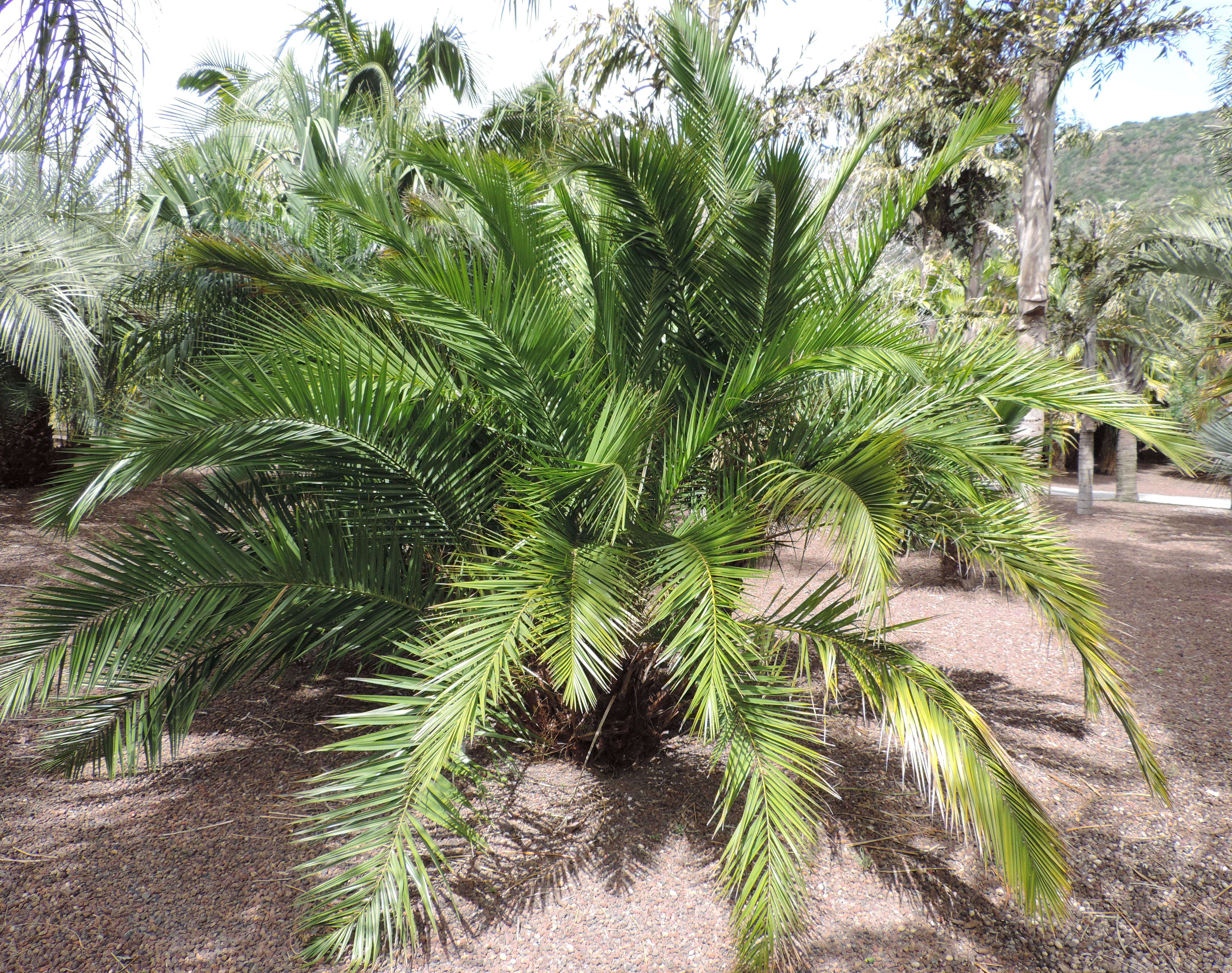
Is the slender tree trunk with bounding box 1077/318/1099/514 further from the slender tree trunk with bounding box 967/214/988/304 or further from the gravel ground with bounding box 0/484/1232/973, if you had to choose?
the gravel ground with bounding box 0/484/1232/973

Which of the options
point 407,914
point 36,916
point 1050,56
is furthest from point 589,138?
point 1050,56

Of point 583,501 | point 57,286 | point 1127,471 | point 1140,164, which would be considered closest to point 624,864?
point 583,501

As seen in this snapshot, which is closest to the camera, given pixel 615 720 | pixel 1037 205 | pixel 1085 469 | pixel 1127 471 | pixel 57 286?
pixel 615 720

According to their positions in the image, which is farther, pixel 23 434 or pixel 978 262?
pixel 978 262

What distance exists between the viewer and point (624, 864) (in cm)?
252

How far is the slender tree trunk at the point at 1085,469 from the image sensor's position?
31.1ft

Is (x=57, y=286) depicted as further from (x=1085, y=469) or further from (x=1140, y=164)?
(x=1140, y=164)

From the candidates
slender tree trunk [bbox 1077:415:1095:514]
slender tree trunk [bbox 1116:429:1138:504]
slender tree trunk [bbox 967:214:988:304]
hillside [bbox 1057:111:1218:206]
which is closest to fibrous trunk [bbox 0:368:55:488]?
slender tree trunk [bbox 1077:415:1095:514]

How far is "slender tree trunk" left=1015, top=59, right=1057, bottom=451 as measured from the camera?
23.0ft

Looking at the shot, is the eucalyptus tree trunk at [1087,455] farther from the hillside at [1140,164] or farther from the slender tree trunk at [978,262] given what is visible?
the hillside at [1140,164]

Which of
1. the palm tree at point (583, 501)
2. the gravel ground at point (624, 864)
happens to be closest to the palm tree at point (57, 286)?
the palm tree at point (583, 501)

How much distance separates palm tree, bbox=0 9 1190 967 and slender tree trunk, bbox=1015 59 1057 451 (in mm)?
4914

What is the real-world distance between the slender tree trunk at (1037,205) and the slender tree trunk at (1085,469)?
2.85 metres

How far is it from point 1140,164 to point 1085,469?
26.7 meters
